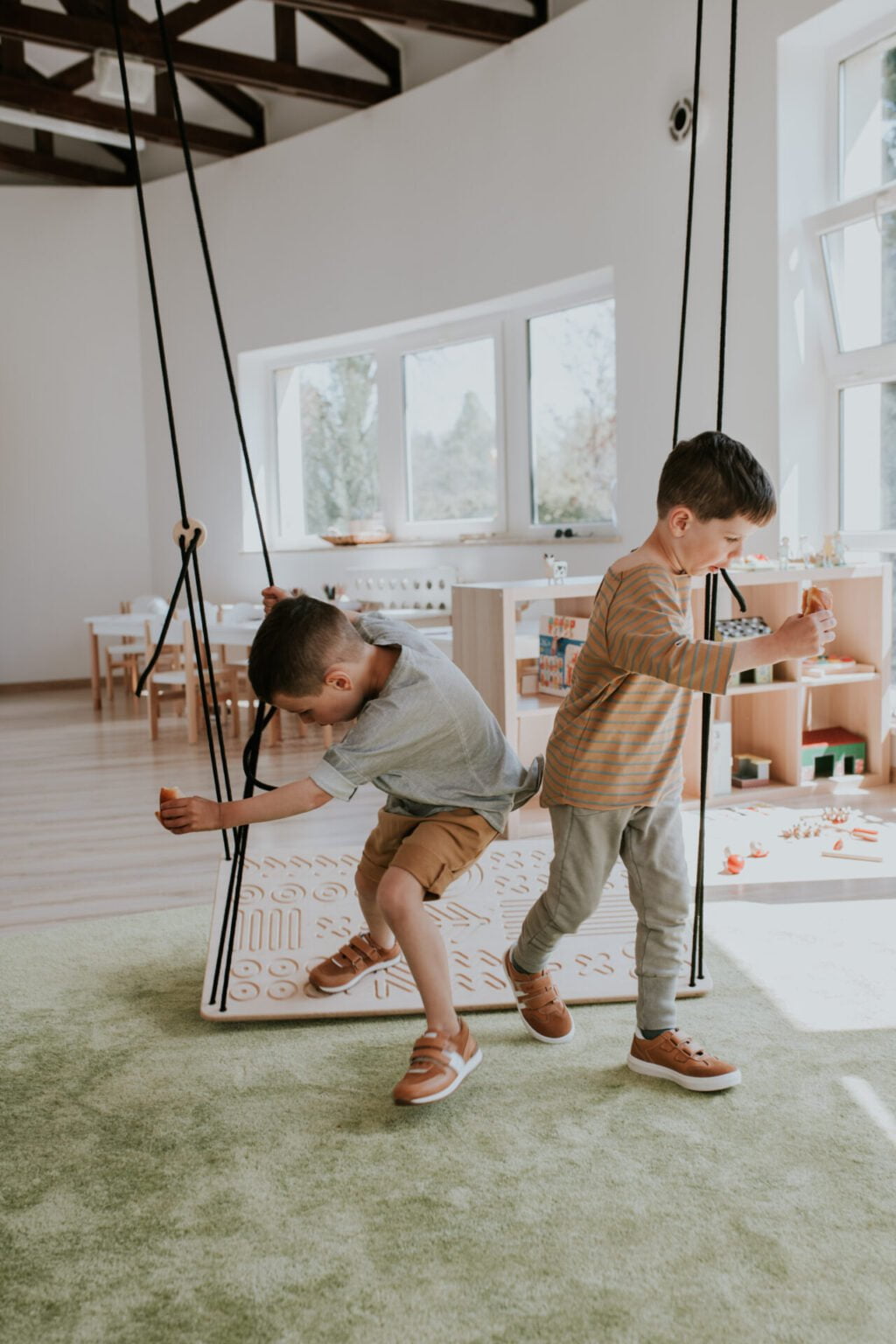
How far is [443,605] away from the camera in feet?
21.2

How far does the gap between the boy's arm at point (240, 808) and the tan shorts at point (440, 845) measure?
0.26 meters

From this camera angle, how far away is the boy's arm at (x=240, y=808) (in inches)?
62.7

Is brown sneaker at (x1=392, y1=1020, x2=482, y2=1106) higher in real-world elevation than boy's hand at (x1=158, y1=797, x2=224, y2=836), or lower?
lower

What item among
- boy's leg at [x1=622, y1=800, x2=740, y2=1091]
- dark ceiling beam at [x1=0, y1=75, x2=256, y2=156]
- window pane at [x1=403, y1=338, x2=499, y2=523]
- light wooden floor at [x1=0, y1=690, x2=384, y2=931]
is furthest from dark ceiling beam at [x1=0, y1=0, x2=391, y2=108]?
boy's leg at [x1=622, y1=800, x2=740, y2=1091]

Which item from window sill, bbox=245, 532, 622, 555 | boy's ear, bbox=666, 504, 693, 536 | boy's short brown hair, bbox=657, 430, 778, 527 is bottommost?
window sill, bbox=245, 532, 622, 555

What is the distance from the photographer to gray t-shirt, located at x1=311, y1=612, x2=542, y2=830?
1.71 meters

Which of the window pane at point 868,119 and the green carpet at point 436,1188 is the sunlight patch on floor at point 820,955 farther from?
the window pane at point 868,119

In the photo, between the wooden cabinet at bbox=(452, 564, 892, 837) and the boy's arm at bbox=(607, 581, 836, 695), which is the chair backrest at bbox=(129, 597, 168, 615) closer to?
the wooden cabinet at bbox=(452, 564, 892, 837)

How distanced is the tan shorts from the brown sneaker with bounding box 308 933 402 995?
1.30 feet

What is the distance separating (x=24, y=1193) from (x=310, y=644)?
2.95 feet

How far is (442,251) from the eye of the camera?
6234 mm

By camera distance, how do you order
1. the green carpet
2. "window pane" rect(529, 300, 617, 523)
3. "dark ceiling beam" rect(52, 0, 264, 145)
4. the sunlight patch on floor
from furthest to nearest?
"dark ceiling beam" rect(52, 0, 264, 145), "window pane" rect(529, 300, 617, 523), the sunlight patch on floor, the green carpet

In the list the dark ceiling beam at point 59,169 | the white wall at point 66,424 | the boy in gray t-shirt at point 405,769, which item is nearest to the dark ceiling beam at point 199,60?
the dark ceiling beam at point 59,169

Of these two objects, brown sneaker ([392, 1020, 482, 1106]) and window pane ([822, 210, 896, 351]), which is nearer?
brown sneaker ([392, 1020, 482, 1106])
